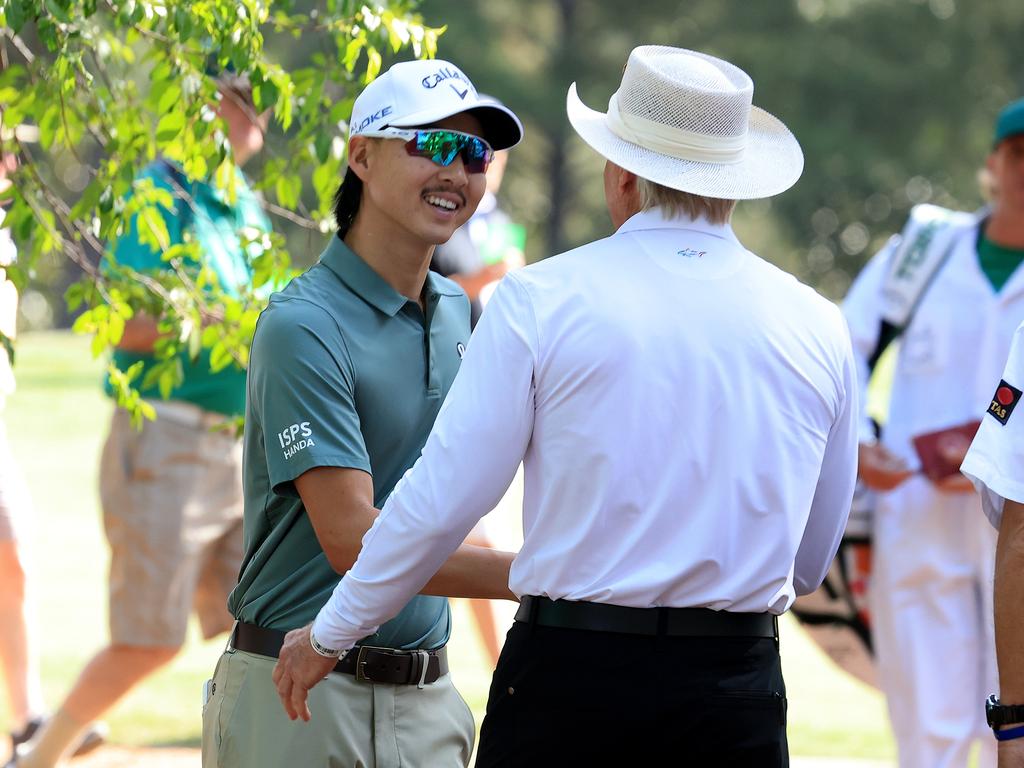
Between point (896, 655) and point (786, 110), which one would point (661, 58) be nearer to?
point (896, 655)

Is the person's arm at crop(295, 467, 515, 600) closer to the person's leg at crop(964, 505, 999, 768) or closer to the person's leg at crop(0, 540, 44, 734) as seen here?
the person's leg at crop(964, 505, 999, 768)

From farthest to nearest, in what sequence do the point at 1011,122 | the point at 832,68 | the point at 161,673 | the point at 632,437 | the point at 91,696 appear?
the point at 832,68 → the point at 161,673 → the point at 91,696 → the point at 1011,122 → the point at 632,437

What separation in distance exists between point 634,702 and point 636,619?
0.43 feet

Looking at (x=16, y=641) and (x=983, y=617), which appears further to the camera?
(x=16, y=641)

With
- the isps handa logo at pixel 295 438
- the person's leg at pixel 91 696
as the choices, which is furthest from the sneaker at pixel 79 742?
the isps handa logo at pixel 295 438

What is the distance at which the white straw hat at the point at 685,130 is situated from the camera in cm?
284

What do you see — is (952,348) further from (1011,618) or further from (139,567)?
(139,567)

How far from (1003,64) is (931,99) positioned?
4.72ft

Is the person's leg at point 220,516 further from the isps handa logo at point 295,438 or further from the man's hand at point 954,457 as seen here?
the isps handa logo at point 295,438

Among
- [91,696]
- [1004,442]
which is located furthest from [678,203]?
[91,696]

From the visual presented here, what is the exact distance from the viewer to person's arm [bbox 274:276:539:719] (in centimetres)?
269

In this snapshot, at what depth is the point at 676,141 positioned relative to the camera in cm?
285

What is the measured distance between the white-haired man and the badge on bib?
306mm

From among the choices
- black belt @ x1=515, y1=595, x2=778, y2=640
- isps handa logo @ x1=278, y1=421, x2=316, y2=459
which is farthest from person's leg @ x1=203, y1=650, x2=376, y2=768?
black belt @ x1=515, y1=595, x2=778, y2=640
